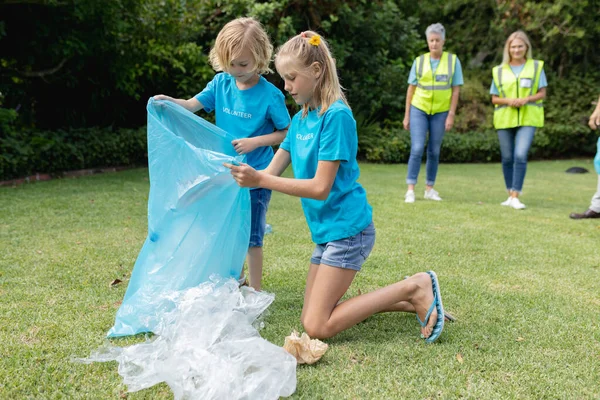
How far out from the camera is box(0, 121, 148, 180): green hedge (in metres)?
7.34

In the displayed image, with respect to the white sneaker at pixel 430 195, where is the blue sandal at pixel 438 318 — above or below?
above

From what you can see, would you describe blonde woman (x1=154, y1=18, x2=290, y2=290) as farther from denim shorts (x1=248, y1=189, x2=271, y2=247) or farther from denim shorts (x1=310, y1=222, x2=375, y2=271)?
denim shorts (x1=310, y1=222, x2=375, y2=271)

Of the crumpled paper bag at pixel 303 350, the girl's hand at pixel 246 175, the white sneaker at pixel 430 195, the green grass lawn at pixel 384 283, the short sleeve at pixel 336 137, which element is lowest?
the white sneaker at pixel 430 195

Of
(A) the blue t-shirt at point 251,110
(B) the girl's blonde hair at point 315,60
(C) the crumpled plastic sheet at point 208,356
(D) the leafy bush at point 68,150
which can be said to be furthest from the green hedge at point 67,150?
(B) the girl's blonde hair at point 315,60

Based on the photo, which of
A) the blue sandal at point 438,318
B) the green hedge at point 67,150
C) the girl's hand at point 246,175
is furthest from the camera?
the green hedge at point 67,150

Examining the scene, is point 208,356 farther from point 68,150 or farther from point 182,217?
point 68,150

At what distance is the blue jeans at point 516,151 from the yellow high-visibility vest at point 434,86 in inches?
32.1

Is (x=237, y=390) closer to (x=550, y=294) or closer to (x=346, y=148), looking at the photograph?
(x=346, y=148)

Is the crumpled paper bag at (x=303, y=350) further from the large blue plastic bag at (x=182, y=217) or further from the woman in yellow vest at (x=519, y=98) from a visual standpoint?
the woman in yellow vest at (x=519, y=98)

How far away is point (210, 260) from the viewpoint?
279 centimetres

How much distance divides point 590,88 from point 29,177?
41.8 feet

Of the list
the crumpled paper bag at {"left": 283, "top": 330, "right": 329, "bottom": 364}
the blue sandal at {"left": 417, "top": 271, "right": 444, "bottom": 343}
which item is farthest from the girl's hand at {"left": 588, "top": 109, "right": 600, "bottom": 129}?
the crumpled paper bag at {"left": 283, "top": 330, "right": 329, "bottom": 364}

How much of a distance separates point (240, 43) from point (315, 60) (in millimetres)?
498

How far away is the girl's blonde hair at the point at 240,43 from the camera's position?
9.36ft
